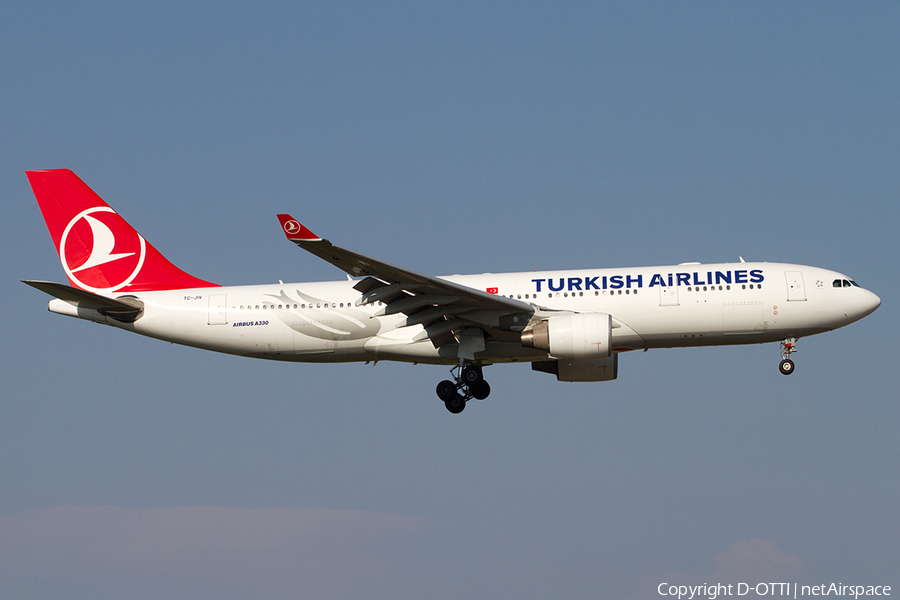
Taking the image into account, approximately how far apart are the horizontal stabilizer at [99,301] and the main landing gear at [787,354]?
2011 cm

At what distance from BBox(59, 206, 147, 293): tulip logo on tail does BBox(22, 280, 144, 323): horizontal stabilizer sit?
5.22ft

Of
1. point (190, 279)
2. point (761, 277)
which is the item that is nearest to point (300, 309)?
point (190, 279)

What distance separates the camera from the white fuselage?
31062mm

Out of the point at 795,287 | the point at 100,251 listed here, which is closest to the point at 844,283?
the point at 795,287

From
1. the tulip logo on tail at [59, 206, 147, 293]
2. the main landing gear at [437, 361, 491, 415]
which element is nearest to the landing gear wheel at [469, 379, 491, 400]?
the main landing gear at [437, 361, 491, 415]

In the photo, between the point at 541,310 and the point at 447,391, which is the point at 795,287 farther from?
the point at 447,391

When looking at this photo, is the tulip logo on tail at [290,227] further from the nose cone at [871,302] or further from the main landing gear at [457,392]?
the nose cone at [871,302]

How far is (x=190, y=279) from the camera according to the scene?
3453cm

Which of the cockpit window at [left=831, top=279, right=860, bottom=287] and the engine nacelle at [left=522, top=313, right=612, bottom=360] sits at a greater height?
the cockpit window at [left=831, top=279, right=860, bottom=287]

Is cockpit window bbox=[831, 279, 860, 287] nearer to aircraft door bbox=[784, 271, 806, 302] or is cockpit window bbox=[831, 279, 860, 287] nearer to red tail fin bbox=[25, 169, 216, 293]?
aircraft door bbox=[784, 271, 806, 302]

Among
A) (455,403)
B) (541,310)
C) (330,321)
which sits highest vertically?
(541,310)

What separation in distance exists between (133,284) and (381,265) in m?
11.2

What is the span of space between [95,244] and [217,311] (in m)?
5.83

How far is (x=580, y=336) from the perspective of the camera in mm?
29797
